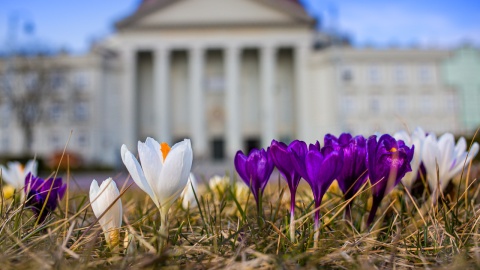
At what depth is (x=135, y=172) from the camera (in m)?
0.96

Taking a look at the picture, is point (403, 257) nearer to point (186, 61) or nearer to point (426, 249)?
point (426, 249)

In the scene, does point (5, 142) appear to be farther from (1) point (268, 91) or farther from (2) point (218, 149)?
(1) point (268, 91)

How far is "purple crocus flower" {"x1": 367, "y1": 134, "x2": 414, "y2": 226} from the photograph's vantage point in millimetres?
1057

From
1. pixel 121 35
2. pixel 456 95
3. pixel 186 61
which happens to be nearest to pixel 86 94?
pixel 121 35

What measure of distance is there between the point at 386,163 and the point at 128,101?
39.5m

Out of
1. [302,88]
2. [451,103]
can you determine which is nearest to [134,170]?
[302,88]

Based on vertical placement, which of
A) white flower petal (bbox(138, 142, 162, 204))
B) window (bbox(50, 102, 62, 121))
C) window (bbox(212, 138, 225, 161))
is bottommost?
window (bbox(212, 138, 225, 161))

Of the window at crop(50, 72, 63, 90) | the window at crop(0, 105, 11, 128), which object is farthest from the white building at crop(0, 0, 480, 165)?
the window at crop(50, 72, 63, 90)

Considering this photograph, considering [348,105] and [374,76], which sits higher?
[374,76]

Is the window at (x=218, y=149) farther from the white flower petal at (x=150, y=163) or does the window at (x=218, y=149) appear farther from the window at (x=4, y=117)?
the white flower petal at (x=150, y=163)

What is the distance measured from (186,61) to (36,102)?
44.6 feet

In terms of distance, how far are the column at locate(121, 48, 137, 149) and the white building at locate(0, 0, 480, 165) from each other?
84mm

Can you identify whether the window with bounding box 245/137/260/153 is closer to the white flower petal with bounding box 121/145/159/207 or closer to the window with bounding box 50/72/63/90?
the window with bounding box 50/72/63/90

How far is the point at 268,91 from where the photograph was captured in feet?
128
